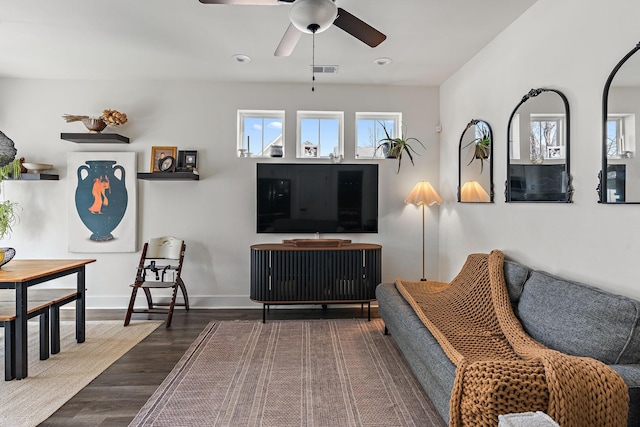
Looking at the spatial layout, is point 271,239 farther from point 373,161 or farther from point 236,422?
point 236,422

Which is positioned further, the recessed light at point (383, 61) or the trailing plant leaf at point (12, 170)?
the trailing plant leaf at point (12, 170)

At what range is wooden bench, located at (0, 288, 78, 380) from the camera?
242cm

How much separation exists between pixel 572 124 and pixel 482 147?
1.04m

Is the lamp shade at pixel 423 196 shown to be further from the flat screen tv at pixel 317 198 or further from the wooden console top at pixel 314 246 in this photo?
the wooden console top at pixel 314 246

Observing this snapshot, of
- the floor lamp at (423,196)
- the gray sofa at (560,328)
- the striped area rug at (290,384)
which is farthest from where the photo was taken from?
the floor lamp at (423,196)

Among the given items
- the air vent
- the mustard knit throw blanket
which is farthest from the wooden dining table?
the air vent

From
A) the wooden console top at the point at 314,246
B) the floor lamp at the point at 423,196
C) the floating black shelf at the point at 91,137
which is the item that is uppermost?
the floating black shelf at the point at 91,137

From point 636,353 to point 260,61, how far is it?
11.7 ft

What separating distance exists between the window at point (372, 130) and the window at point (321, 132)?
0.23 m

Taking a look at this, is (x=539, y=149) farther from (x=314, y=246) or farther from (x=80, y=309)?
(x=80, y=309)

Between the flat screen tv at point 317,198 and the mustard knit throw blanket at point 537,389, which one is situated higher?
the flat screen tv at point 317,198

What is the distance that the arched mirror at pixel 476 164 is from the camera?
3.09 meters

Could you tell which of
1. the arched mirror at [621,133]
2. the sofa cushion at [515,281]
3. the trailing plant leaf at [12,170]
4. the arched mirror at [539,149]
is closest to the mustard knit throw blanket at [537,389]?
the sofa cushion at [515,281]

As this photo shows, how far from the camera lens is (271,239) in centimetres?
423
